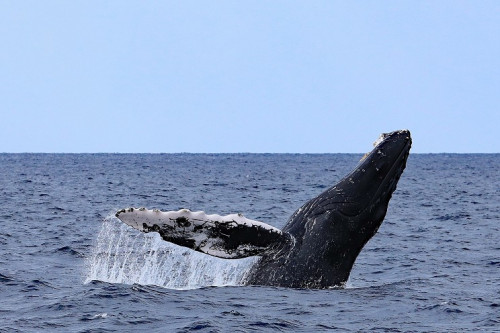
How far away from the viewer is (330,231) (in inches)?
420

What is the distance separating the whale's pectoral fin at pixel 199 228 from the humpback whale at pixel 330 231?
5 centimetres

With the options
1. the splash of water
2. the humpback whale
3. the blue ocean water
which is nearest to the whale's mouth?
the humpback whale

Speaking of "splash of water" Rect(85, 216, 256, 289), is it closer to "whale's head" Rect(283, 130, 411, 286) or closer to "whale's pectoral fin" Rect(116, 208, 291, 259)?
"whale's pectoral fin" Rect(116, 208, 291, 259)

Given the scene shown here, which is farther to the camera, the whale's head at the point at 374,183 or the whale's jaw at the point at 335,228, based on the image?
the whale's head at the point at 374,183

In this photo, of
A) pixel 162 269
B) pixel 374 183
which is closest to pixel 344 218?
pixel 374 183

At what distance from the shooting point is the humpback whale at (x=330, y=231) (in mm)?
10508

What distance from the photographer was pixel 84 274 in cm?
1529

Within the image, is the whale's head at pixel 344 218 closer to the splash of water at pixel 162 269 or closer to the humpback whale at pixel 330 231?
the humpback whale at pixel 330 231

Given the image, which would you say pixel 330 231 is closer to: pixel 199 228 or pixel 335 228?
pixel 335 228

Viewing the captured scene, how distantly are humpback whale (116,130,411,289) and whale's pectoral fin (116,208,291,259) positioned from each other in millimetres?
46

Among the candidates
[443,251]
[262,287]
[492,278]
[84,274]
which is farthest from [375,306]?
[443,251]

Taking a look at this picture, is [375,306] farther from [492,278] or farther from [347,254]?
[492,278]

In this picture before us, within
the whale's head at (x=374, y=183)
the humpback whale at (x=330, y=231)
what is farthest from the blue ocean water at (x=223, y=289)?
the whale's head at (x=374, y=183)

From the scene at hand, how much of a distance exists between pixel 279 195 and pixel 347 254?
119 feet
